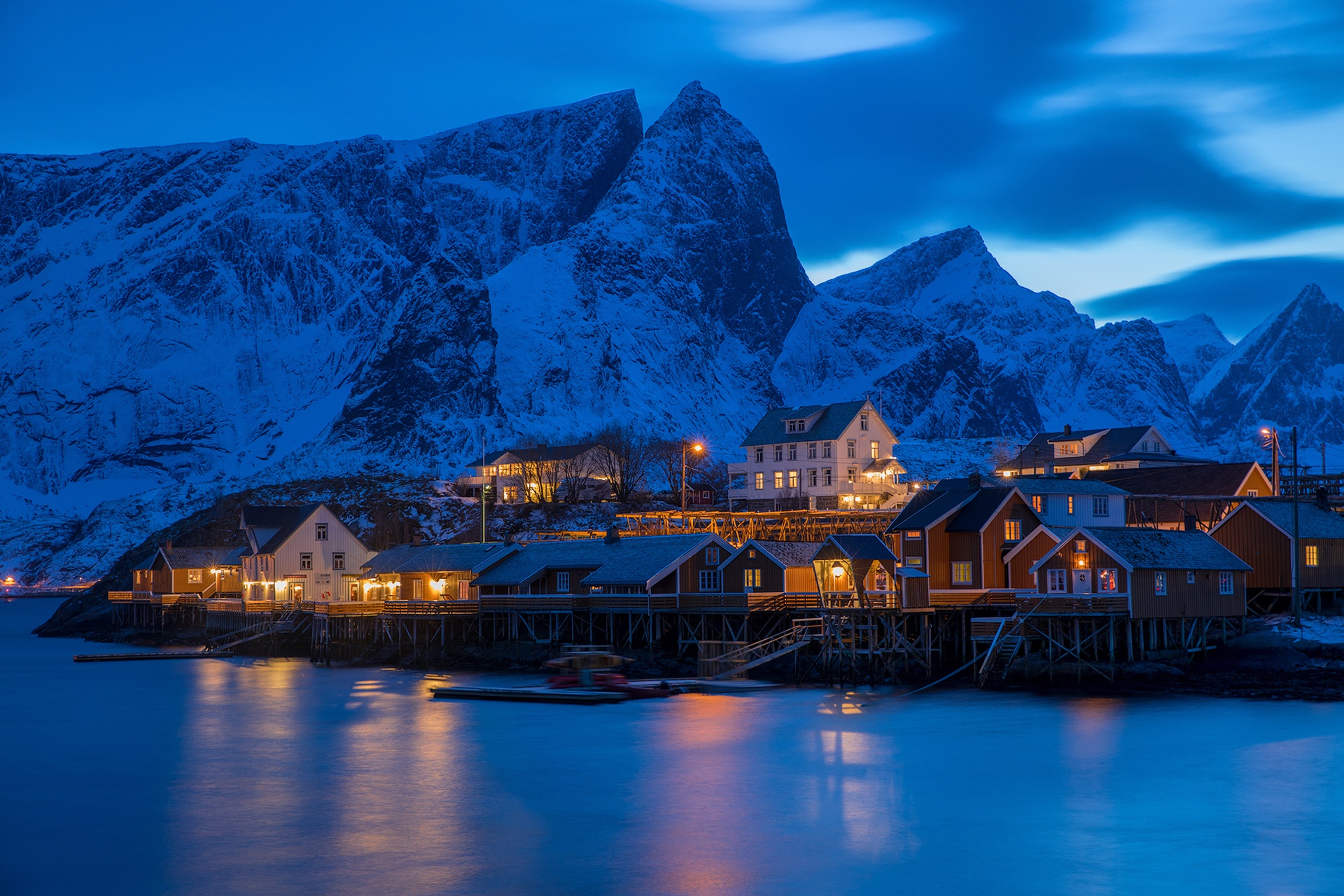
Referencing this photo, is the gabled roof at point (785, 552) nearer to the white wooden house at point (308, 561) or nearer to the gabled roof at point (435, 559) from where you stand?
the gabled roof at point (435, 559)

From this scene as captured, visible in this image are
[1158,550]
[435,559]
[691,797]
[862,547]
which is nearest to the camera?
[691,797]

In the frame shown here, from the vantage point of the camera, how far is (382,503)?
457 feet

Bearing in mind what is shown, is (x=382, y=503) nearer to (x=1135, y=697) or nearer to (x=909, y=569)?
(x=909, y=569)

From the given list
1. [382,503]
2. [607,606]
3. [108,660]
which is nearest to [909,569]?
[607,606]

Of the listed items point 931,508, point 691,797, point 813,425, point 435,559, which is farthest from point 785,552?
point 813,425

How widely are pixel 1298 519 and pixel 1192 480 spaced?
57.5ft

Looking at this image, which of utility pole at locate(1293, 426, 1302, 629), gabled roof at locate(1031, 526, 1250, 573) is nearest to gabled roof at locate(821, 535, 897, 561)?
gabled roof at locate(1031, 526, 1250, 573)

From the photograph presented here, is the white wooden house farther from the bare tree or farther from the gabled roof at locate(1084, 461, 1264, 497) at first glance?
the gabled roof at locate(1084, 461, 1264, 497)

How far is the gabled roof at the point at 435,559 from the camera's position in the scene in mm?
79438

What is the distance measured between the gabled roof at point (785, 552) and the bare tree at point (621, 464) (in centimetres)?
→ 5840

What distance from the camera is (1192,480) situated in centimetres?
8031

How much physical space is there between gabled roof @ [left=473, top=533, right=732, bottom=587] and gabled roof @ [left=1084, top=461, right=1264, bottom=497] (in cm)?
2466

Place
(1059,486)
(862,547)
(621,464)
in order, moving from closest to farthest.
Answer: (862,547) → (1059,486) → (621,464)

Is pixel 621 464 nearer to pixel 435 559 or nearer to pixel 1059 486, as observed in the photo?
pixel 435 559
